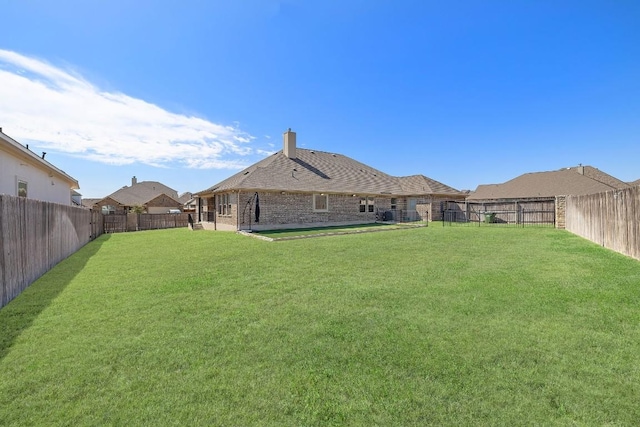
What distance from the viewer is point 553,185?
30.6 meters

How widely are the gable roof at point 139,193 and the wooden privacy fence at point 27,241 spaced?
41.6m

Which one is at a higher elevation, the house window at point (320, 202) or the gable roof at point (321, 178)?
the gable roof at point (321, 178)

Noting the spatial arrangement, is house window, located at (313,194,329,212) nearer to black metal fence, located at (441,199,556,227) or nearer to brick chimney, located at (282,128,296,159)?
brick chimney, located at (282,128,296,159)

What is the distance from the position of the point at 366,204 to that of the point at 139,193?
43751 mm

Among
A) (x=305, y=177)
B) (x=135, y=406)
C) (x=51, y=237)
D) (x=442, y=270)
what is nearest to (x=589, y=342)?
(x=442, y=270)

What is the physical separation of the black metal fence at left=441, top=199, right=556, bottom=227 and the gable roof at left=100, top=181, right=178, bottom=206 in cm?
4583

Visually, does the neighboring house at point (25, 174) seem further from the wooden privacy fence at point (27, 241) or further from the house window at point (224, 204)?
the house window at point (224, 204)

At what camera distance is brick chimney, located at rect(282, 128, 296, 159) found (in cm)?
2355

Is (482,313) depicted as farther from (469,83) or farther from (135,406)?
(469,83)

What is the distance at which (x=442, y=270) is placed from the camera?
23.8ft

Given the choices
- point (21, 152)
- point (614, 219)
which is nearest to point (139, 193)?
point (21, 152)

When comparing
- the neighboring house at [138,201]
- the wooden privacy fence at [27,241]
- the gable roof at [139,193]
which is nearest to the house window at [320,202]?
the wooden privacy fence at [27,241]

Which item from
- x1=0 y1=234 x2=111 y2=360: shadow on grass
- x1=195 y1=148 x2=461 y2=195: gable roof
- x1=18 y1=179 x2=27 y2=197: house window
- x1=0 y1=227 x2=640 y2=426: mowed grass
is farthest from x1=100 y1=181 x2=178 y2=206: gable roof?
x1=0 y1=227 x2=640 y2=426: mowed grass

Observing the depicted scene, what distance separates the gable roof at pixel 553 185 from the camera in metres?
29.3
